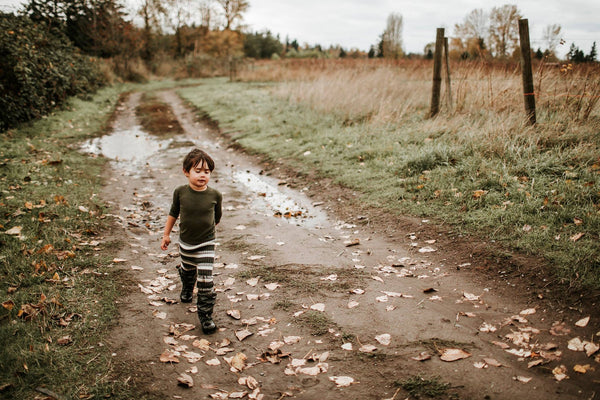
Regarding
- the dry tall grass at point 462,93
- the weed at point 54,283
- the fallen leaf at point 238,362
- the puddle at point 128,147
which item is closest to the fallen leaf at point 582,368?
the fallen leaf at point 238,362

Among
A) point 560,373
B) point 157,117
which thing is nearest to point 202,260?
point 560,373

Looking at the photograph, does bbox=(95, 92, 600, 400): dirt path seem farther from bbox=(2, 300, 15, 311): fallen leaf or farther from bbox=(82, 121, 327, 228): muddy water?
bbox=(2, 300, 15, 311): fallen leaf

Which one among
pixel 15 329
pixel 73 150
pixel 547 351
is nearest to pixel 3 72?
pixel 73 150

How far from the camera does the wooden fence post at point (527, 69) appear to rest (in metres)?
6.76

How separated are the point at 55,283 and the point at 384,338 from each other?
10.8 feet

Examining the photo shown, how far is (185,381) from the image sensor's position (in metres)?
2.76

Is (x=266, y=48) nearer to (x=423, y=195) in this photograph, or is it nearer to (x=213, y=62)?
(x=213, y=62)

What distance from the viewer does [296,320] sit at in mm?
3510

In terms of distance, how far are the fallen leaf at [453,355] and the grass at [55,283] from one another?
224 cm

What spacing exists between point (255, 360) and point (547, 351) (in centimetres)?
227

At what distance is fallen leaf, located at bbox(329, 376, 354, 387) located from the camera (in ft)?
8.97

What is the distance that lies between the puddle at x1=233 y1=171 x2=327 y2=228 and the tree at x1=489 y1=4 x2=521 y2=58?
21.8ft

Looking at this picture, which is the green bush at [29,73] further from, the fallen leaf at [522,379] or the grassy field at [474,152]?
the fallen leaf at [522,379]

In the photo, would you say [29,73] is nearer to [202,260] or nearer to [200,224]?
[200,224]
